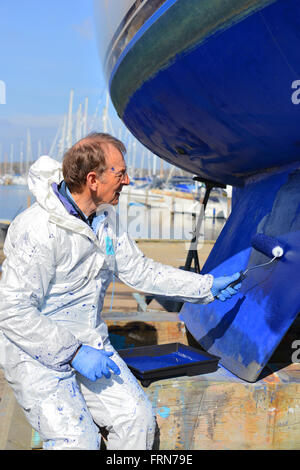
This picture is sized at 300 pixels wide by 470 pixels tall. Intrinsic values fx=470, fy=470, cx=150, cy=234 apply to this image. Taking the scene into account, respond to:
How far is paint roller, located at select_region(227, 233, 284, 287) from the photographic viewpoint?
2442mm

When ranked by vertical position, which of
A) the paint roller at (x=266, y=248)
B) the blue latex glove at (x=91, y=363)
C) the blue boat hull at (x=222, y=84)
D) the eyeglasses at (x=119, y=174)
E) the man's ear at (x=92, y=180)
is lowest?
the blue latex glove at (x=91, y=363)

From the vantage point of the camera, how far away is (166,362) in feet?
8.42

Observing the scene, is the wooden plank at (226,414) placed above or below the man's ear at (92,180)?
below

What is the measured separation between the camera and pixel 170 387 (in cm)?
231

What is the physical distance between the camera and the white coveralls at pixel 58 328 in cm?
179

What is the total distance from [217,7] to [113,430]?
72.8 inches

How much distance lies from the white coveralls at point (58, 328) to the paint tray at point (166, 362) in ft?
0.83

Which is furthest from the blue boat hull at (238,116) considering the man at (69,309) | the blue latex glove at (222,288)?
the man at (69,309)

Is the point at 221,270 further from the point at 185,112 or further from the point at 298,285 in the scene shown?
the point at 185,112

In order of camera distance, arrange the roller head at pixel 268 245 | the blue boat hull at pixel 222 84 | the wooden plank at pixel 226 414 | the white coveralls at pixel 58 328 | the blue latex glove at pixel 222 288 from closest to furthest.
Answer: the white coveralls at pixel 58 328, the blue boat hull at pixel 222 84, the wooden plank at pixel 226 414, the blue latex glove at pixel 222 288, the roller head at pixel 268 245

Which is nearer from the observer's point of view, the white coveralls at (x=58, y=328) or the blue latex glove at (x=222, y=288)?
the white coveralls at (x=58, y=328)

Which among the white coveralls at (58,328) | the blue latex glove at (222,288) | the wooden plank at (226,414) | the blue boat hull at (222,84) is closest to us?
the white coveralls at (58,328)

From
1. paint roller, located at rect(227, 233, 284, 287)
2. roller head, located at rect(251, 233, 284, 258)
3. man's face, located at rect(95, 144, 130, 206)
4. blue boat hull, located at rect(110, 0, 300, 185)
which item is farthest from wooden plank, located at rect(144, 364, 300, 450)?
blue boat hull, located at rect(110, 0, 300, 185)

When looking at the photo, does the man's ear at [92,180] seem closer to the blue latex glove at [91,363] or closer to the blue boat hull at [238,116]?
the blue latex glove at [91,363]
